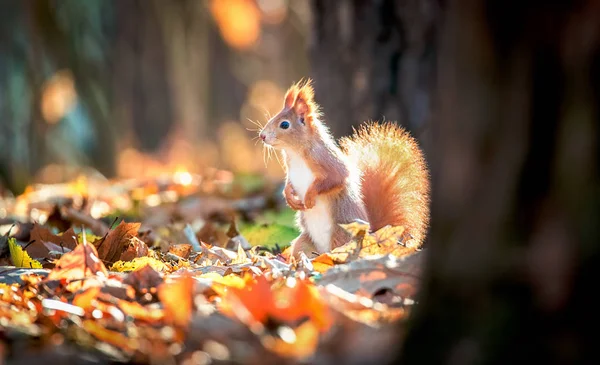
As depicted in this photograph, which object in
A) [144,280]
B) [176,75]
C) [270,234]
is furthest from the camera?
[176,75]

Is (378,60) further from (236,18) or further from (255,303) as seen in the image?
(236,18)

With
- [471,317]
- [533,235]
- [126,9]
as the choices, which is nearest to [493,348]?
[471,317]

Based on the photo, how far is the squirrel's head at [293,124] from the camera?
13.5 feet

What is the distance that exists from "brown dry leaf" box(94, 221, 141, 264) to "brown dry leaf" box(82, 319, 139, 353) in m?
1.30

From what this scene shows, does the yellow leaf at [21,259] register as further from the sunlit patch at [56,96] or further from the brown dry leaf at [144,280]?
the sunlit patch at [56,96]

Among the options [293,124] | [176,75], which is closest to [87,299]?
[293,124]

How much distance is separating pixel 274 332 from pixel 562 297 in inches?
25.9

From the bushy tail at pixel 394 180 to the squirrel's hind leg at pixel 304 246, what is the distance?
0.86 ft

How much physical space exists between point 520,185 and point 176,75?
62.6 feet

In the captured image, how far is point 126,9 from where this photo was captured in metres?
19.5

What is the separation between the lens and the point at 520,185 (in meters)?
1.73

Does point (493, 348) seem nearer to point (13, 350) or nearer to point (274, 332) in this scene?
point (274, 332)

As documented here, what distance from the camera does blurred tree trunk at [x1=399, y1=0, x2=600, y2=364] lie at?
1688 mm

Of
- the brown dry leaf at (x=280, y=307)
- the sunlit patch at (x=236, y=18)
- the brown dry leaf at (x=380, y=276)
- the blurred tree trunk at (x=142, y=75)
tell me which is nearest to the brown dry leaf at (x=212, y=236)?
the brown dry leaf at (x=380, y=276)
